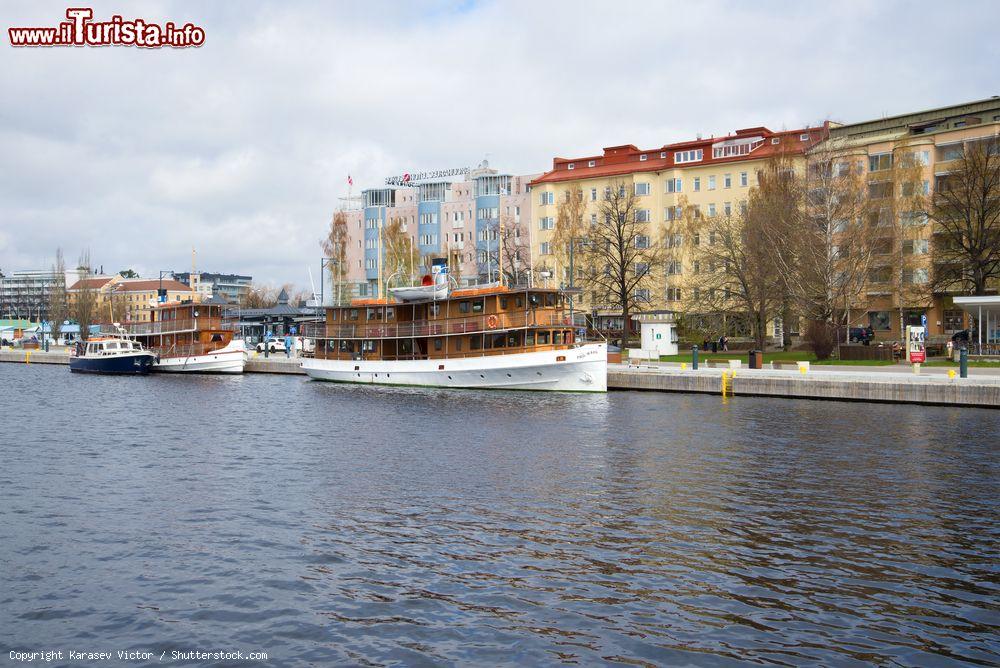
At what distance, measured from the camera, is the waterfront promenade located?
115ft

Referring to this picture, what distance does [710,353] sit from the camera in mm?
62156

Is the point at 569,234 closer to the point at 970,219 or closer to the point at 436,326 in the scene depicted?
the point at 436,326

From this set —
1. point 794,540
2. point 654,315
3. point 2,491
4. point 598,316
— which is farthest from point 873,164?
point 2,491

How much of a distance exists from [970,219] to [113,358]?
66.0m

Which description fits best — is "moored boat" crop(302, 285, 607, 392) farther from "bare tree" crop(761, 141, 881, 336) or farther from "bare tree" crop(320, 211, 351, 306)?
"bare tree" crop(320, 211, 351, 306)

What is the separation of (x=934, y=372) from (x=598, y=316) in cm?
4684

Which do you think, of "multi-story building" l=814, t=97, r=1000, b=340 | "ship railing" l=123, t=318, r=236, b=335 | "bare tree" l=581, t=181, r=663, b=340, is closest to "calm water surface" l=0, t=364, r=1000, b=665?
"multi-story building" l=814, t=97, r=1000, b=340

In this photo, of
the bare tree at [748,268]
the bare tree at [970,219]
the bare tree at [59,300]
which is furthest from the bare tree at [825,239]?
the bare tree at [59,300]

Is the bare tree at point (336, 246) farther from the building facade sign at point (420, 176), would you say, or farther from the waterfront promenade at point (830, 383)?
the waterfront promenade at point (830, 383)

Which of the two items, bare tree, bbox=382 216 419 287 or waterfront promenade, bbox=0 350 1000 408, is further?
bare tree, bbox=382 216 419 287

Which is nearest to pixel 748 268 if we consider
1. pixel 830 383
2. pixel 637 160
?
pixel 830 383

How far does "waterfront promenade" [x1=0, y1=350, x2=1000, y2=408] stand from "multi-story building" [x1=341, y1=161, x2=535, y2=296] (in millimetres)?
53966

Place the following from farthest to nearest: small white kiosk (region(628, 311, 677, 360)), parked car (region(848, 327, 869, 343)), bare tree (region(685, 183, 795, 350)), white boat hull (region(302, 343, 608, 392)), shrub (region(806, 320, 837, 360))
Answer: parked car (region(848, 327, 869, 343)), small white kiosk (region(628, 311, 677, 360)), bare tree (region(685, 183, 795, 350)), shrub (region(806, 320, 837, 360)), white boat hull (region(302, 343, 608, 392))

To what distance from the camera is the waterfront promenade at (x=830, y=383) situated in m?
35.2
